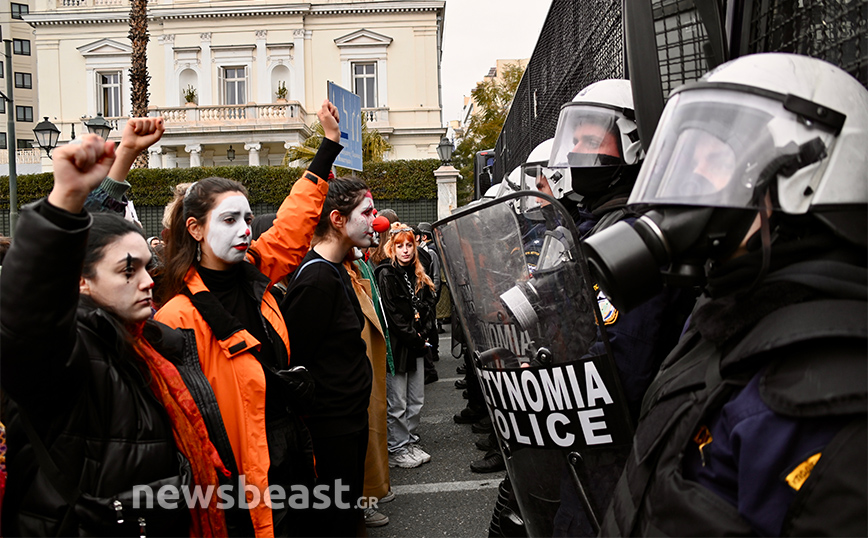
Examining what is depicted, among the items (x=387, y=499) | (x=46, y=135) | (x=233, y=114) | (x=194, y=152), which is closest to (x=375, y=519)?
(x=387, y=499)

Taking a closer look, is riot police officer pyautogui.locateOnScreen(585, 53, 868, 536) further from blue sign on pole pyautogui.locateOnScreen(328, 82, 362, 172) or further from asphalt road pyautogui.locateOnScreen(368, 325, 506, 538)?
blue sign on pole pyautogui.locateOnScreen(328, 82, 362, 172)

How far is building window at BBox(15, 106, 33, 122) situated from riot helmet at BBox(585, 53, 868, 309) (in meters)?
54.6

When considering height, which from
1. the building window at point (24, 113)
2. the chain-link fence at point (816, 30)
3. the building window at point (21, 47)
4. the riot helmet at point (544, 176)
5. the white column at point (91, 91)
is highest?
the building window at point (21, 47)

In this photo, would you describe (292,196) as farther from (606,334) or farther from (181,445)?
(606,334)

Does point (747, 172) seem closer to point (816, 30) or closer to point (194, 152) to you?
point (816, 30)

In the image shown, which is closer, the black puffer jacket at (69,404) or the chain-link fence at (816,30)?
the black puffer jacket at (69,404)

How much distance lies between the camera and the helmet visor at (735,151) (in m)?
1.19

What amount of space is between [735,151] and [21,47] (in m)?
57.8

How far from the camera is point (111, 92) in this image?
1363 inches

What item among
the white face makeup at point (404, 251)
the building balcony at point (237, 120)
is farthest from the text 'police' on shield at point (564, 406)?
the building balcony at point (237, 120)

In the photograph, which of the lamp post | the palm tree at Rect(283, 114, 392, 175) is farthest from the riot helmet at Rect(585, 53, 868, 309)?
the palm tree at Rect(283, 114, 392, 175)

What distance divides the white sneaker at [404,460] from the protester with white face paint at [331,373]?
1797 millimetres

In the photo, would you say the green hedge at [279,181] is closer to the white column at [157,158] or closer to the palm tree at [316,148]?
the palm tree at [316,148]

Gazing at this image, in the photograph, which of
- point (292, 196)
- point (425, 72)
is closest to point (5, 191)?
point (425, 72)
